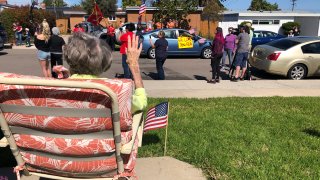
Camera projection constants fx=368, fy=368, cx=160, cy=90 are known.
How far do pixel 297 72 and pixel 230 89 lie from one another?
3518mm

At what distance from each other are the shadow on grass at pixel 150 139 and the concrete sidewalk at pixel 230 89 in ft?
11.1

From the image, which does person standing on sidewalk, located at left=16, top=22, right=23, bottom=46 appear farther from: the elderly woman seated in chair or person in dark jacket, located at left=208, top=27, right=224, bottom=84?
the elderly woman seated in chair

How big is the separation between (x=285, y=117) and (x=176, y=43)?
11815 mm

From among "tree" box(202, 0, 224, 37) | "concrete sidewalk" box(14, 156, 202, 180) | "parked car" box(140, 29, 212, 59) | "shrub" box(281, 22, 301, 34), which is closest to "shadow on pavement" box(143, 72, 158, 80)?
"parked car" box(140, 29, 212, 59)

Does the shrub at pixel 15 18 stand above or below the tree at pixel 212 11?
below

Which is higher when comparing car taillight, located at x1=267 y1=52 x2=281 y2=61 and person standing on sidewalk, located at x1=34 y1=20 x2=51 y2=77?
person standing on sidewalk, located at x1=34 y1=20 x2=51 y2=77

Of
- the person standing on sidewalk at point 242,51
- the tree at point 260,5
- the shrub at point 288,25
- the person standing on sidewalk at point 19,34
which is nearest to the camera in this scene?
the person standing on sidewalk at point 242,51

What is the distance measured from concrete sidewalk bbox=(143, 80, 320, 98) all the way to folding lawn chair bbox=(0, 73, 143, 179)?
630 centimetres

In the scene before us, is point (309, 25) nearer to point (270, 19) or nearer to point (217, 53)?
point (270, 19)

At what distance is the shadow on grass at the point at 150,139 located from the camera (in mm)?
5023

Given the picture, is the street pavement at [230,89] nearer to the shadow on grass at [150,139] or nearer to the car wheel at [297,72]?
the car wheel at [297,72]

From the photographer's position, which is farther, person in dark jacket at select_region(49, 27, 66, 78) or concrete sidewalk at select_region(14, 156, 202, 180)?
person in dark jacket at select_region(49, 27, 66, 78)

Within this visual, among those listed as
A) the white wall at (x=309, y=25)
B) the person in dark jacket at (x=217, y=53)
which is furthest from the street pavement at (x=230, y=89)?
the white wall at (x=309, y=25)

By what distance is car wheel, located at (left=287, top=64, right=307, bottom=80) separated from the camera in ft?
39.7
